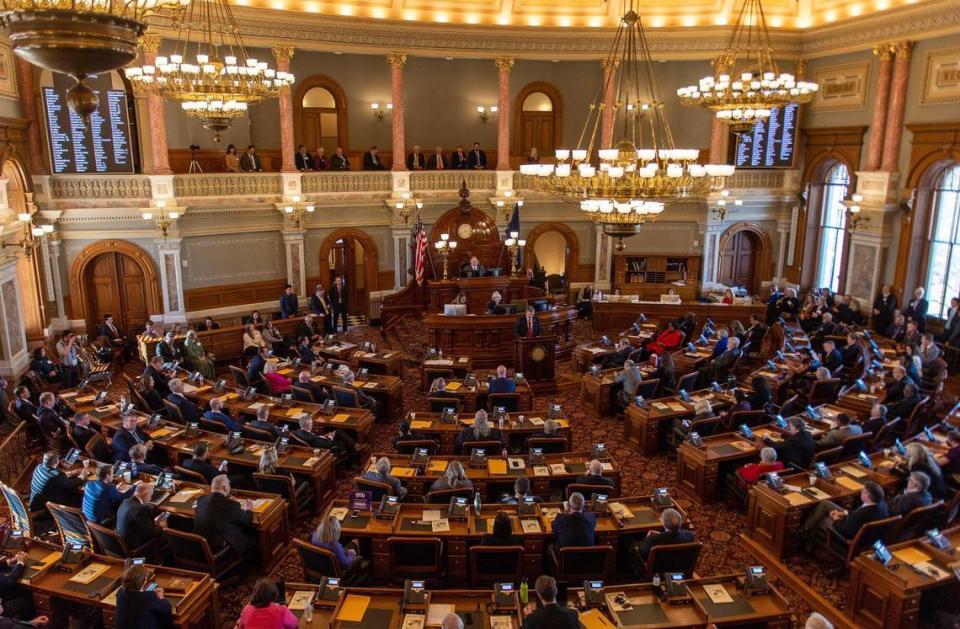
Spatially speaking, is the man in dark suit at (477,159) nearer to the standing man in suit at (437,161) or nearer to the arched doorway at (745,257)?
the standing man in suit at (437,161)

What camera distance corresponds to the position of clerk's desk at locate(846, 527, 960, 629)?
654cm

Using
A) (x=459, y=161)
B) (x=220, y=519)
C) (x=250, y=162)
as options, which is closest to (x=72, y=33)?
(x=220, y=519)

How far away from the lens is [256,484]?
877 centimetres

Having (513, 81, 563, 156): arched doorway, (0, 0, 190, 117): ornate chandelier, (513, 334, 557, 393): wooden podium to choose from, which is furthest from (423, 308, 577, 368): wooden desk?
(0, 0, 190, 117): ornate chandelier

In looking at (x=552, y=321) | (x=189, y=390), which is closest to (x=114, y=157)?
(x=189, y=390)

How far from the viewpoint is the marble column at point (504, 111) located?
20.3m

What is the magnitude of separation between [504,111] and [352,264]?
Answer: 6557 mm

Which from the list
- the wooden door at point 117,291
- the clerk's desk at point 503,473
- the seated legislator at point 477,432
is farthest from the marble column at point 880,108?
the wooden door at point 117,291

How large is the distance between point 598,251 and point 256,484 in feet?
49.7

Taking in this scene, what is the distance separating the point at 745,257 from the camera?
22.5m

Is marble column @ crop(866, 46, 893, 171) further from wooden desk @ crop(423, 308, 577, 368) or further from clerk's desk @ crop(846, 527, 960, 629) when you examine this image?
clerk's desk @ crop(846, 527, 960, 629)

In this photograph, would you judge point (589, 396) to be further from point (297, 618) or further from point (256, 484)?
point (297, 618)

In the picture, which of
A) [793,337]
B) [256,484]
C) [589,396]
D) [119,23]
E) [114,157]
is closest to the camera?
[119,23]

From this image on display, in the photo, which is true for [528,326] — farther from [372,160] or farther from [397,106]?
[397,106]
